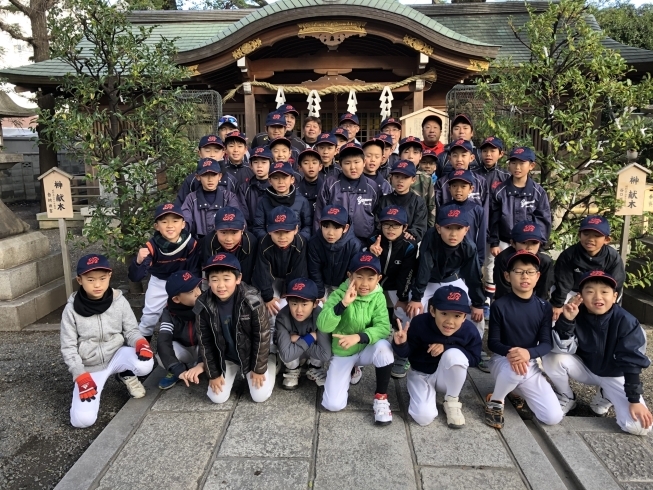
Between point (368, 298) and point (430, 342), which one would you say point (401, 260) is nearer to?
point (368, 298)

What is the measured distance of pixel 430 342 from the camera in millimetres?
3461

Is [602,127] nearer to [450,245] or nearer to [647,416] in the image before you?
[450,245]

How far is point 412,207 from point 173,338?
8.18 ft

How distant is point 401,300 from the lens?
14.6 ft

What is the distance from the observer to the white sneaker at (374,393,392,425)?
3.36 m

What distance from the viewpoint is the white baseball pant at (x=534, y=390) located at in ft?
11.1

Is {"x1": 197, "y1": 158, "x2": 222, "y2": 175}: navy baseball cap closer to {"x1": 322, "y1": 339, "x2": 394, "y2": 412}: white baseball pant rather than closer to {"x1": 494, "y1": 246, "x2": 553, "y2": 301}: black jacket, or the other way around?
{"x1": 322, "y1": 339, "x2": 394, "y2": 412}: white baseball pant

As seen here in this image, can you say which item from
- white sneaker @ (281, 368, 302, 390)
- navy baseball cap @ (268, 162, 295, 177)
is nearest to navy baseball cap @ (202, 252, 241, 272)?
white sneaker @ (281, 368, 302, 390)

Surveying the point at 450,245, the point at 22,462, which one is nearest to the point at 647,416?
the point at 450,245

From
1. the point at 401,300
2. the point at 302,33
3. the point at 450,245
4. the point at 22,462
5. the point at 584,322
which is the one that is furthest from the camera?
the point at 302,33

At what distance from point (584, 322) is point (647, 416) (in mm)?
700

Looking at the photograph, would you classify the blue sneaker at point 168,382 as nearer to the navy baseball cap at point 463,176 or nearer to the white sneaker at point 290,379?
the white sneaker at point 290,379

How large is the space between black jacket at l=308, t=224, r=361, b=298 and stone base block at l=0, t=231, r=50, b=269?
3.75 m

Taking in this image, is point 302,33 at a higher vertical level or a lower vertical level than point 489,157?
higher
